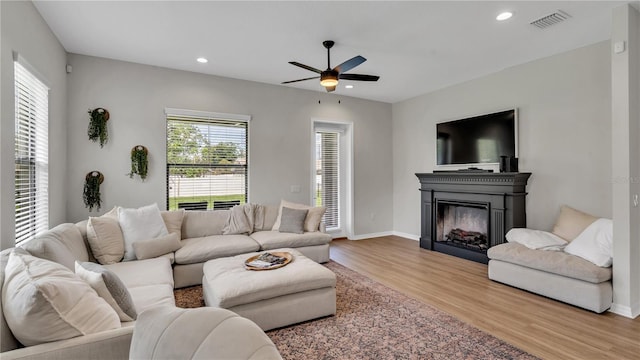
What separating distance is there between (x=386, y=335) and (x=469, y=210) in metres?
3.22

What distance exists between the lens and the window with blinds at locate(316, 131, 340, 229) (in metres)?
5.97

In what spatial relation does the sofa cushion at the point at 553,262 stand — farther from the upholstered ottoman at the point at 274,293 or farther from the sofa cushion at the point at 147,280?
the sofa cushion at the point at 147,280

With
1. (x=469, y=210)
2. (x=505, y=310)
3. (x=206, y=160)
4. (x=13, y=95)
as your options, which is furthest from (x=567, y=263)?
(x=13, y=95)

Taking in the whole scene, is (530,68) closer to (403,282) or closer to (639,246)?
(639,246)

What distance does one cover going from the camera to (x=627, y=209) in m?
2.72

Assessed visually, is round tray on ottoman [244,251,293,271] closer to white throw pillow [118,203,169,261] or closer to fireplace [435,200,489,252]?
white throw pillow [118,203,169,261]

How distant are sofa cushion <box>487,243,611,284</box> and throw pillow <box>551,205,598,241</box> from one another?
0.37 m

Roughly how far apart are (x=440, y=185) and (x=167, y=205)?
4.33 metres

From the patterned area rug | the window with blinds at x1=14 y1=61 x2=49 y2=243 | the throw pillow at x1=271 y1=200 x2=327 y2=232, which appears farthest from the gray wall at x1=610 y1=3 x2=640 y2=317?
the window with blinds at x1=14 y1=61 x2=49 y2=243

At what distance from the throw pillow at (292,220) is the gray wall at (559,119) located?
3.18 m

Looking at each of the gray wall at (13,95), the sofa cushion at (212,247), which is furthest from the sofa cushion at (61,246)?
the sofa cushion at (212,247)

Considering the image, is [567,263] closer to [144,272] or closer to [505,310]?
[505,310]

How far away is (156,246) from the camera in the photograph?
129 inches

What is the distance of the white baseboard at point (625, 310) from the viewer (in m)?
2.74
